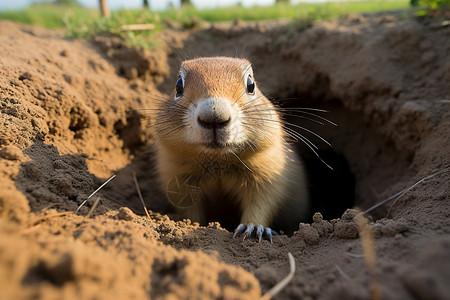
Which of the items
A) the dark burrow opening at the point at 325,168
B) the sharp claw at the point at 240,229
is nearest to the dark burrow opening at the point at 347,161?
the dark burrow opening at the point at 325,168

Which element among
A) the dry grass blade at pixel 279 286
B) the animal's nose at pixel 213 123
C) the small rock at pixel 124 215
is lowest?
the dry grass blade at pixel 279 286

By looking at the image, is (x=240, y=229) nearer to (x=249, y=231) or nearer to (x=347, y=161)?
(x=249, y=231)

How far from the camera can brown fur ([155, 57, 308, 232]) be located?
12.5 feet

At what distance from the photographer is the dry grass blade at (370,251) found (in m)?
1.88

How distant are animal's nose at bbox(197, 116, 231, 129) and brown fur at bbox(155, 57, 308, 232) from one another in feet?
1.04

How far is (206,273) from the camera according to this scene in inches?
81.5

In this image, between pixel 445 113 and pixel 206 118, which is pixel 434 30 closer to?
pixel 445 113

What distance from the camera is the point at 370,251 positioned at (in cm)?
238

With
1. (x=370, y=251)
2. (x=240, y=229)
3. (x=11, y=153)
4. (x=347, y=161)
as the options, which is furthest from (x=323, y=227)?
(x=347, y=161)

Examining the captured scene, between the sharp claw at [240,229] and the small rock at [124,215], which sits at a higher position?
the small rock at [124,215]

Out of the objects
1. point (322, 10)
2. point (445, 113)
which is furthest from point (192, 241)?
point (322, 10)

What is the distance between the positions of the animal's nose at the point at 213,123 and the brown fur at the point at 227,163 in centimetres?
32

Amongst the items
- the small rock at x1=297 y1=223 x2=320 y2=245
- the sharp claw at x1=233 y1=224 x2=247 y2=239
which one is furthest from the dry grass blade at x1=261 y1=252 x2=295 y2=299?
the sharp claw at x1=233 y1=224 x2=247 y2=239

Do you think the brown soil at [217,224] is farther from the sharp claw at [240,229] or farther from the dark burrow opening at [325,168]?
the sharp claw at [240,229]
